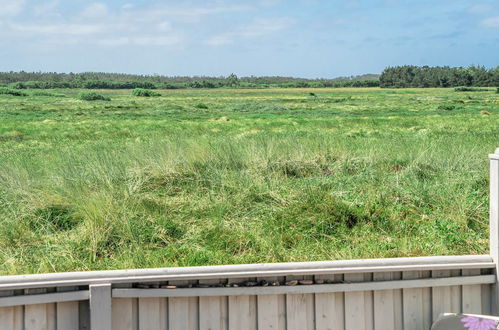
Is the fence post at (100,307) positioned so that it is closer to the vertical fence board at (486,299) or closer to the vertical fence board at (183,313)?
the vertical fence board at (183,313)

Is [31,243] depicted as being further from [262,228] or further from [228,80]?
[228,80]

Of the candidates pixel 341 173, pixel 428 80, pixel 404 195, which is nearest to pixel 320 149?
pixel 341 173

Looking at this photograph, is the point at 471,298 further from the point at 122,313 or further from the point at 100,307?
the point at 100,307

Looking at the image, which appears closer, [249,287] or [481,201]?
[249,287]

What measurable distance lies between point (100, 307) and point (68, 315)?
0.22 metres

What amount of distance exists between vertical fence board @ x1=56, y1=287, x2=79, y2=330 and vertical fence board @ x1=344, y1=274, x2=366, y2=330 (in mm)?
1624

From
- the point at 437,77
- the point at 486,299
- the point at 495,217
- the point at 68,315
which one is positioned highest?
the point at 437,77

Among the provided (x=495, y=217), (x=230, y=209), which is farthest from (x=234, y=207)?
(x=495, y=217)

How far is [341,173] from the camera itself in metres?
11.3

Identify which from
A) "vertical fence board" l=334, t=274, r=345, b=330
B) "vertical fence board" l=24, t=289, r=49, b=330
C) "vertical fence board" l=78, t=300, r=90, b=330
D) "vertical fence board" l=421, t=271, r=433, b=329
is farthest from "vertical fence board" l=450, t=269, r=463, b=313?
"vertical fence board" l=24, t=289, r=49, b=330

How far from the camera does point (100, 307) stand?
3541mm

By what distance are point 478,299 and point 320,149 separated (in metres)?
9.18

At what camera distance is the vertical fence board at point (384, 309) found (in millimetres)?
3914

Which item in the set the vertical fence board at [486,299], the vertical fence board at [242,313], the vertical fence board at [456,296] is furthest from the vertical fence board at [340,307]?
the vertical fence board at [486,299]
